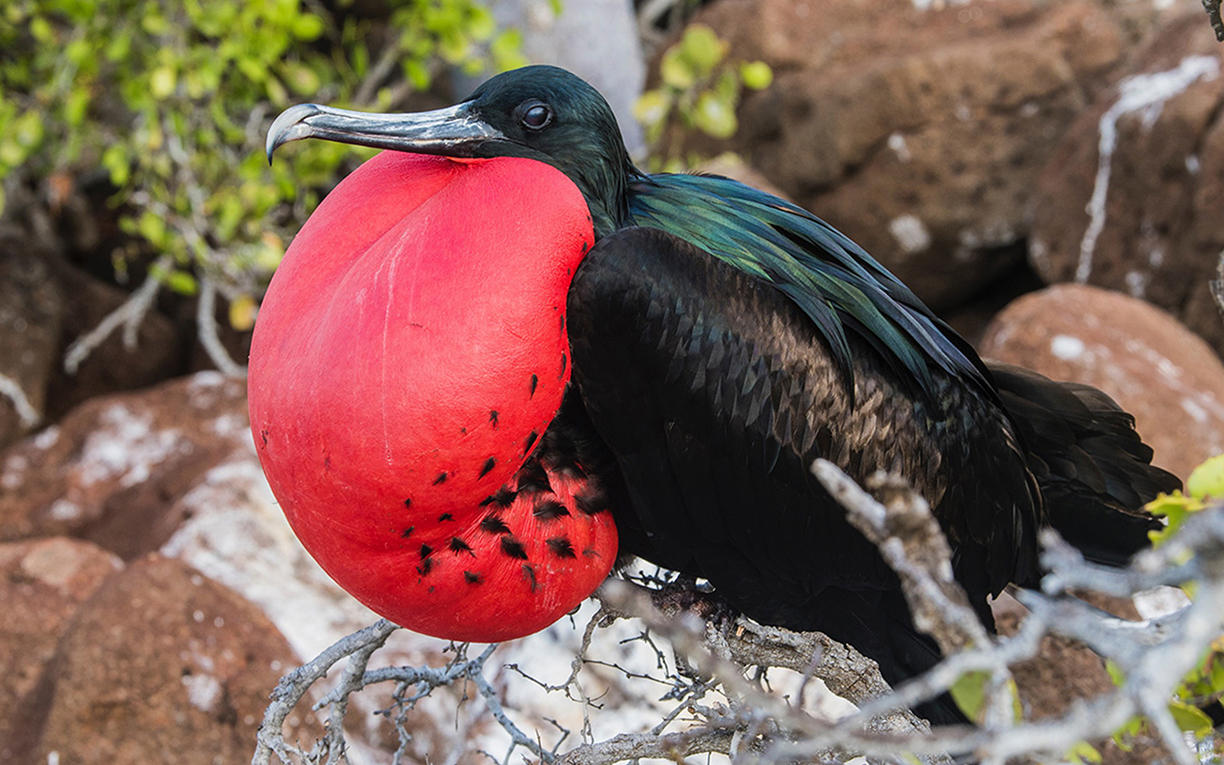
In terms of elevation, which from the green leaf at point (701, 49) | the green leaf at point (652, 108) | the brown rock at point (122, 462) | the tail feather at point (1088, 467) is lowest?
the brown rock at point (122, 462)

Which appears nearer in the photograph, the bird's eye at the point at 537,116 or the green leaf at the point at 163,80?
the bird's eye at the point at 537,116

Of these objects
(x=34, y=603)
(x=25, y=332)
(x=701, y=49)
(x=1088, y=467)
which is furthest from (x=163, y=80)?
(x=1088, y=467)

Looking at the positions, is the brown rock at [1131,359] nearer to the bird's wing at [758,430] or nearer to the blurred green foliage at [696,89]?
the bird's wing at [758,430]

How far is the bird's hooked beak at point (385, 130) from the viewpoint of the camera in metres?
→ 1.40

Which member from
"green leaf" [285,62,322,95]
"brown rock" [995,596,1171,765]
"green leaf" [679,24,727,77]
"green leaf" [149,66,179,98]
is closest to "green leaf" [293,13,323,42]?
"green leaf" [285,62,322,95]

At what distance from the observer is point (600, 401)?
141cm

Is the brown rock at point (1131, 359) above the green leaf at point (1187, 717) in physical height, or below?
below

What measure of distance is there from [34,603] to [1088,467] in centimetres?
232

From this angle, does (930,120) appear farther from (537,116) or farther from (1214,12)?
(1214,12)

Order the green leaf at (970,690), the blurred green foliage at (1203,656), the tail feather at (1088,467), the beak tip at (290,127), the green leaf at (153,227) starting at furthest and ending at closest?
the green leaf at (153,227)
the tail feather at (1088,467)
the beak tip at (290,127)
the blurred green foliage at (1203,656)
the green leaf at (970,690)

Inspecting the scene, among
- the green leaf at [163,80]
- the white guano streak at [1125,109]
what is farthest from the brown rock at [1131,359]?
the green leaf at [163,80]

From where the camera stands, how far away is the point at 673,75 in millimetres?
4395

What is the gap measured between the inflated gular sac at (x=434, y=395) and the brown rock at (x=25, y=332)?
3.23 metres

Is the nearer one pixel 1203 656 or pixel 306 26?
pixel 1203 656
